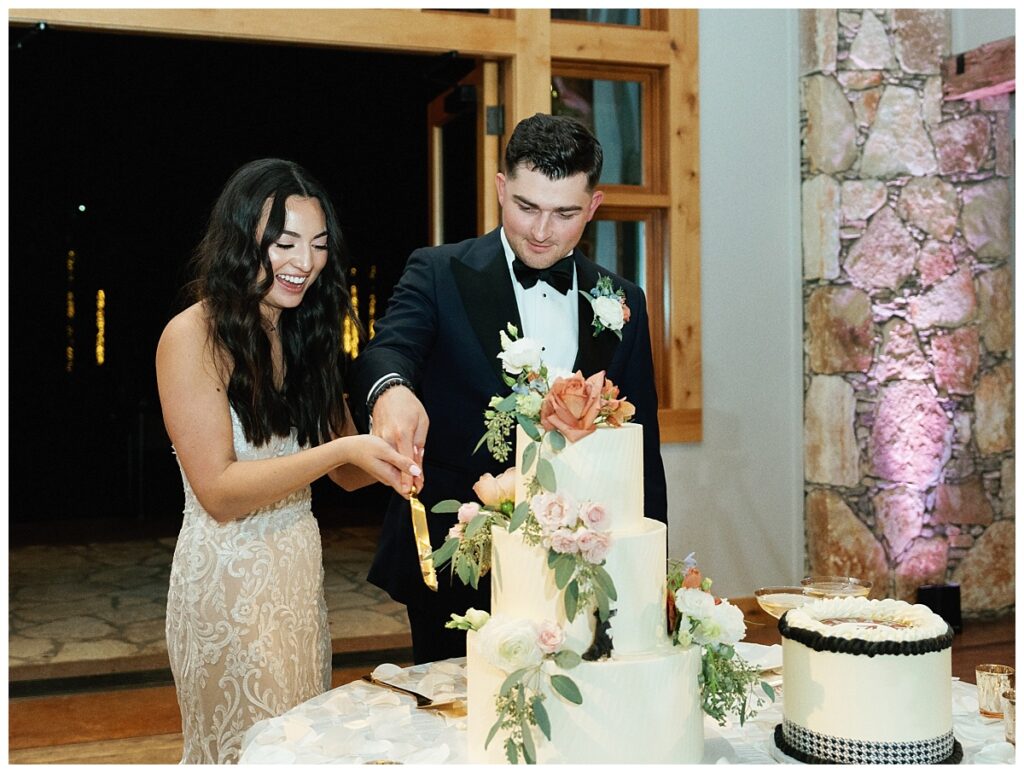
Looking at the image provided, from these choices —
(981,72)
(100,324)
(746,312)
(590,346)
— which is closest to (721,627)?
(590,346)

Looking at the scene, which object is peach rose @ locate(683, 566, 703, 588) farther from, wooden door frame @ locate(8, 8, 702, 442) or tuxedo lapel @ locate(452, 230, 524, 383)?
wooden door frame @ locate(8, 8, 702, 442)

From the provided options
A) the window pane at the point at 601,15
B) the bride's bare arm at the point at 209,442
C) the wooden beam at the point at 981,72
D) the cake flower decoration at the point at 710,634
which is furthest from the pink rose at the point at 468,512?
the wooden beam at the point at 981,72

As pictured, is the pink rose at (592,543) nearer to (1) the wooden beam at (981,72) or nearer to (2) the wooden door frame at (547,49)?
(2) the wooden door frame at (547,49)

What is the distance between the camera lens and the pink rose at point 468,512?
63.8 inches

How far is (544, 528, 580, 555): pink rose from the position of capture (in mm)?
1448

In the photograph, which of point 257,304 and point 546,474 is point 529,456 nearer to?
point 546,474

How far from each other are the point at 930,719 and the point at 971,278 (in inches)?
171

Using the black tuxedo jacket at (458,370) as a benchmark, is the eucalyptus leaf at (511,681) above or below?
below

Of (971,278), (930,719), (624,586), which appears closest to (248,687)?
(624,586)

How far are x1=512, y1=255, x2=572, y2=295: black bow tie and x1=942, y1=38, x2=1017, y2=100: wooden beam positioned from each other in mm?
3399

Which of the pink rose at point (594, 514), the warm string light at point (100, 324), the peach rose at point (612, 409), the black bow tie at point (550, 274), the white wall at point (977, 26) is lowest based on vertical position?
the pink rose at point (594, 514)

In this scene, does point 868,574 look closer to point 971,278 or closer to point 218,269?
point 971,278

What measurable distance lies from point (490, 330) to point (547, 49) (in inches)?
113

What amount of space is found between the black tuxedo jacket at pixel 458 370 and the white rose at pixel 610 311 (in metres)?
0.14
